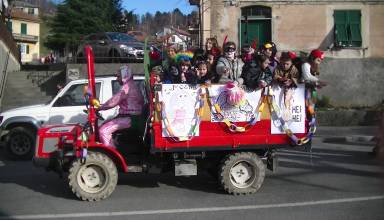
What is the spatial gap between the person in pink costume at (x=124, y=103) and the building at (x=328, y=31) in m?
17.0

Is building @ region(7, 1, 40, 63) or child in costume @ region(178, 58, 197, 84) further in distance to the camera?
building @ region(7, 1, 40, 63)

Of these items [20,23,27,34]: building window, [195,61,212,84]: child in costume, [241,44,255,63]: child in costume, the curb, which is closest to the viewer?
[195,61,212,84]: child in costume

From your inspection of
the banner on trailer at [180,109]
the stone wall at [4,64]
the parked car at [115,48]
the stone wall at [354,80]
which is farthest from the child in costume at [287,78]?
the parked car at [115,48]

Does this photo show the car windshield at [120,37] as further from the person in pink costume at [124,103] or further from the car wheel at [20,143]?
the person in pink costume at [124,103]

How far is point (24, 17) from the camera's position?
92.5 m

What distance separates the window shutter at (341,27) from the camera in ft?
82.7

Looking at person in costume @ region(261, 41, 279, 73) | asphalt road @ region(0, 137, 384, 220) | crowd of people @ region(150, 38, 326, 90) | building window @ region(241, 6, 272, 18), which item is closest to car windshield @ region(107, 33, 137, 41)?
building window @ region(241, 6, 272, 18)

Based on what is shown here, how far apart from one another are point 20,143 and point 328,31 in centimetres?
1687

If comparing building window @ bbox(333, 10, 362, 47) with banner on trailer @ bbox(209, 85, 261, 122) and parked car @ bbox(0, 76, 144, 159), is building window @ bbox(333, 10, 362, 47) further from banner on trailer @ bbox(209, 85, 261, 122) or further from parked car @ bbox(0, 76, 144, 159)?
banner on trailer @ bbox(209, 85, 261, 122)

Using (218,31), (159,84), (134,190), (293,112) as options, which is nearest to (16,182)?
(134,190)

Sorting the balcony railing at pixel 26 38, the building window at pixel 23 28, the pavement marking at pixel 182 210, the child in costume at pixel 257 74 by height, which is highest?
the building window at pixel 23 28

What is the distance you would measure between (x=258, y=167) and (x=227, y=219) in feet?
4.86

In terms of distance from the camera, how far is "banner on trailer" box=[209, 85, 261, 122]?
7996mm

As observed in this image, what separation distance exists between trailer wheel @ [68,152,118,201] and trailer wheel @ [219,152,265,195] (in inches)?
62.1
